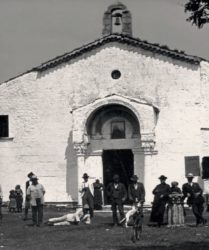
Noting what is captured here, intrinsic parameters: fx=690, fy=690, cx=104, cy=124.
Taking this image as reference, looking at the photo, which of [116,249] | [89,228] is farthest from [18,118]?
[116,249]

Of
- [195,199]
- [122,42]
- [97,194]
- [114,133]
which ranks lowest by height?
[195,199]

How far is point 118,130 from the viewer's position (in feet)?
100

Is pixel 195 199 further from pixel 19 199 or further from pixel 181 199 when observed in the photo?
pixel 19 199

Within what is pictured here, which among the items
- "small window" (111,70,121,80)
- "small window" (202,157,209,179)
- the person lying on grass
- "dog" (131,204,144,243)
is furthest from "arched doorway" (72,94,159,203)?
"dog" (131,204,144,243)

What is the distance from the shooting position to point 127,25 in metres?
31.7

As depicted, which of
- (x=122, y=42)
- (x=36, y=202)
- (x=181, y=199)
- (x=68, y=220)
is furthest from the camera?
(x=122, y=42)

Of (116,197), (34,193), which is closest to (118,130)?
(34,193)

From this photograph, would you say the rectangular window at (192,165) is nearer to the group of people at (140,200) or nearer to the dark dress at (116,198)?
the group of people at (140,200)

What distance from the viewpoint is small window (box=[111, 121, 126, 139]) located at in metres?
30.5

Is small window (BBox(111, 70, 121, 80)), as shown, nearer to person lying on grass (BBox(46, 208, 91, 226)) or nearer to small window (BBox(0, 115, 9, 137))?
small window (BBox(0, 115, 9, 137))

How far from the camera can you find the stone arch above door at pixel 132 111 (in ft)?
95.3

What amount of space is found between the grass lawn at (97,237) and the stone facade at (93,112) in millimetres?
5766

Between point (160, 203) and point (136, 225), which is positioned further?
point (160, 203)

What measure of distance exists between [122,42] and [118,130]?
12.7 ft
